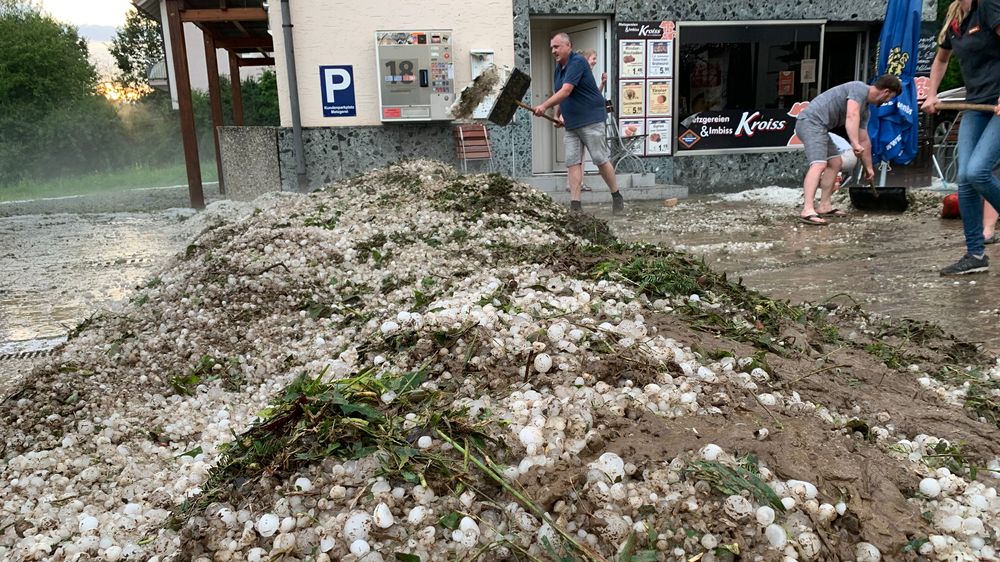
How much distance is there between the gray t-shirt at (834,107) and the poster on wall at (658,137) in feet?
12.4

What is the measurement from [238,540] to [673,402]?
1174 millimetres

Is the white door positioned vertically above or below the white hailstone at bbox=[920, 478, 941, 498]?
above

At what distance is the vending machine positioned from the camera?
9.60 metres

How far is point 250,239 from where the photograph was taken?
176 inches

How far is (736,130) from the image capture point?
444 inches

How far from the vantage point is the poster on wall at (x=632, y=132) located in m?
10.9

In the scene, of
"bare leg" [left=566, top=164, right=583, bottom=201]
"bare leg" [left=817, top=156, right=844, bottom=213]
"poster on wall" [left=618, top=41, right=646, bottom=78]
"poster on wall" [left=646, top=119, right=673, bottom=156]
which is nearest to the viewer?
"bare leg" [left=817, top=156, right=844, bottom=213]

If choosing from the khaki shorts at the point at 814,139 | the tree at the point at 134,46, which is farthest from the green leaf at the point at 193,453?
the tree at the point at 134,46

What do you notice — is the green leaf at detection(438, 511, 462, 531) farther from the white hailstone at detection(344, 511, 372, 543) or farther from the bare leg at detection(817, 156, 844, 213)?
the bare leg at detection(817, 156, 844, 213)

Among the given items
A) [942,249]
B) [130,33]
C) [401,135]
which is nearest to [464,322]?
[942,249]

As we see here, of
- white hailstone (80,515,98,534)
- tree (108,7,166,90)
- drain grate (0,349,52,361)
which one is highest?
tree (108,7,166,90)

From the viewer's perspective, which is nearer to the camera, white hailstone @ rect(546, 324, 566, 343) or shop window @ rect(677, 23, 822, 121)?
white hailstone @ rect(546, 324, 566, 343)

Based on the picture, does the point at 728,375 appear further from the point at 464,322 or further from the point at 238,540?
the point at 238,540

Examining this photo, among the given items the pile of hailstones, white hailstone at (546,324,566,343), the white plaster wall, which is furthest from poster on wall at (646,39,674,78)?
white hailstone at (546,324,566,343)
